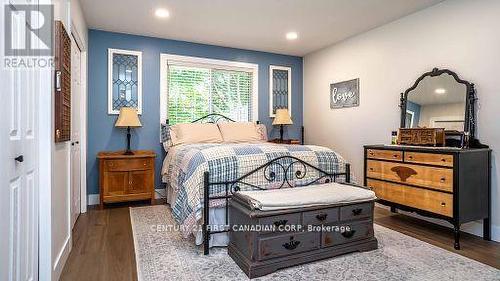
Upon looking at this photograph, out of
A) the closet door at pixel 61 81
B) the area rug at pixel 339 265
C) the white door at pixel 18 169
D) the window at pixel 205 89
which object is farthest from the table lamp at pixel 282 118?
the white door at pixel 18 169

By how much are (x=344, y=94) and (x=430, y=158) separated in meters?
2.01

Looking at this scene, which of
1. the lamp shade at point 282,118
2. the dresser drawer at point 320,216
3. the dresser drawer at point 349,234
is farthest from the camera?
the lamp shade at point 282,118

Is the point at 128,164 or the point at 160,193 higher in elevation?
the point at 128,164

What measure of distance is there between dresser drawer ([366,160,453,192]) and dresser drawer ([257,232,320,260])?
4.38 feet

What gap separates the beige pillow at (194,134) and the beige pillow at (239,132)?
0.13 m

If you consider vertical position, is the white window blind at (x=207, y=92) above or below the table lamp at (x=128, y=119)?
above

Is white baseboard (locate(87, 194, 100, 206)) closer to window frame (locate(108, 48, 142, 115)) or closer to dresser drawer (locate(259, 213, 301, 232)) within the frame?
window frame (locate(108, 48, 142, 115))

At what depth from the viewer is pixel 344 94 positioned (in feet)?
15.3

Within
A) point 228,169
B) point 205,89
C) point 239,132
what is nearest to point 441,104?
point 228,169

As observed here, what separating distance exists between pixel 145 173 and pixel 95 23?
2107mm

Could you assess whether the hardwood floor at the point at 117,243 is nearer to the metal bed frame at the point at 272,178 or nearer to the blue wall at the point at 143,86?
the metal bed frame at the point at 272,178

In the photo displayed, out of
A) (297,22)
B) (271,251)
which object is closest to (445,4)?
(297,22)

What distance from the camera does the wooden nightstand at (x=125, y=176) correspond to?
386 cm

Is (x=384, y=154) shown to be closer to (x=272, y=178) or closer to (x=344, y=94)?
(x=272, y=178)
